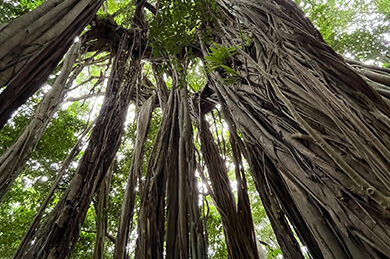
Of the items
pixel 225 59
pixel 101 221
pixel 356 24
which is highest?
pixel 356 24

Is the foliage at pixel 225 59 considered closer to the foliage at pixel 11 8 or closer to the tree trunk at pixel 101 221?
the tree trunk at pixel 101 221

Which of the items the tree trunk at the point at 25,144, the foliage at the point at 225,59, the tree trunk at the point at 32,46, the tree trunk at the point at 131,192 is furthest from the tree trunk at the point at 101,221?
the foliage at the point at 225,59

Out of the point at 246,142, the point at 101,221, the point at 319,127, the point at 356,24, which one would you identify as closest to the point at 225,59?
the point at 246,142

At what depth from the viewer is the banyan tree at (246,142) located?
619 millimetres

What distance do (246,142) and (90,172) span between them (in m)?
0.76

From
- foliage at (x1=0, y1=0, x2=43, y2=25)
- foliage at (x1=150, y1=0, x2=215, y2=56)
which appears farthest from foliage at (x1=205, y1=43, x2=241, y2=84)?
foliage at (x1=0, y1=0, x2=43, y2=25)

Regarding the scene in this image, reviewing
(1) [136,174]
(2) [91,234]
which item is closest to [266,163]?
(1) [136,174]

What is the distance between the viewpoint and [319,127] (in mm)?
758

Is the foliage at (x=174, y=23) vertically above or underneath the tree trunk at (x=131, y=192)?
above

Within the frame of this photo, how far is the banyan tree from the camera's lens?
0.62 metres

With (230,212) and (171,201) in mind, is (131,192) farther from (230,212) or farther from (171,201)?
(230,212)

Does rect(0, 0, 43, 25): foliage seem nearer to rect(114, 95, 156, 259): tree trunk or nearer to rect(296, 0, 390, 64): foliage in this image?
rect(114, 95, 156, 259): tree trunk

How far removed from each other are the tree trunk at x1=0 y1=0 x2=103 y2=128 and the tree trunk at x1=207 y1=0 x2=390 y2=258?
2.52 ft

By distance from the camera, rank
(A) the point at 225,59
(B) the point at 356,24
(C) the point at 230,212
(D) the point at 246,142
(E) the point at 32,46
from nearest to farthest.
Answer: (E) the point at 32,46 → (D) the point at 246,142 → (C) the point at 230,212 → (A) the point at 225,59 → (B) the point at 356,24
